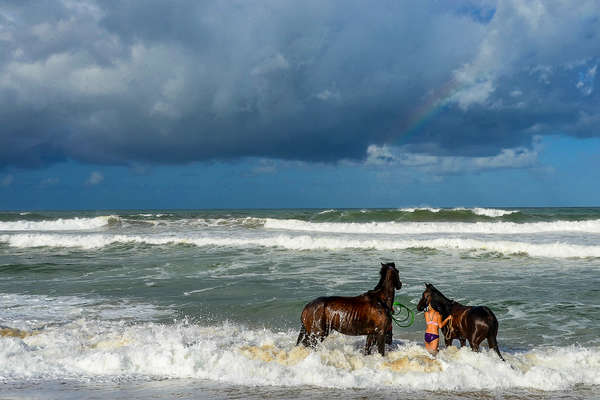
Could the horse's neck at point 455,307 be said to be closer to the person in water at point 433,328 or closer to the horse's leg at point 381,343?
the person in water at point 433,328

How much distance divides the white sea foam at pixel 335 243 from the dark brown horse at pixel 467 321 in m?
15.7

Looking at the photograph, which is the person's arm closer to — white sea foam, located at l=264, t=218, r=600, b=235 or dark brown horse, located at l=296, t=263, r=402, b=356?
dark brown horse, located at l=296, t=263, r=402, b=356

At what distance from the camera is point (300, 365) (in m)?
6.02

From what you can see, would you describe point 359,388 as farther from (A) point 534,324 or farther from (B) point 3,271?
(B) point 3,271

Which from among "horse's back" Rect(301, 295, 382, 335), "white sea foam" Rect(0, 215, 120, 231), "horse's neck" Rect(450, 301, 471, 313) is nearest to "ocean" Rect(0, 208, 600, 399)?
"horse's back" Rect(301, 295, 382, 335)

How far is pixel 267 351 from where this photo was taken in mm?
6586

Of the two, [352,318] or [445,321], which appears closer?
[352,318]

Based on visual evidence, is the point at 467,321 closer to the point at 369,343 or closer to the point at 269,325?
the point at 369,343

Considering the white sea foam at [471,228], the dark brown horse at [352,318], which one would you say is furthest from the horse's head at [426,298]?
the white sea foam at [471,228]

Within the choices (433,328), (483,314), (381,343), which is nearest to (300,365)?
(381,343)

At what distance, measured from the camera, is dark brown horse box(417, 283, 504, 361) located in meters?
6.09

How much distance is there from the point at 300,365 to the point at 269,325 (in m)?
3.35

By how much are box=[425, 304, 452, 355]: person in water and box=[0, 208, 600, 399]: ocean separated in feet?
0.50

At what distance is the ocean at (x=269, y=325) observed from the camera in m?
5.62
